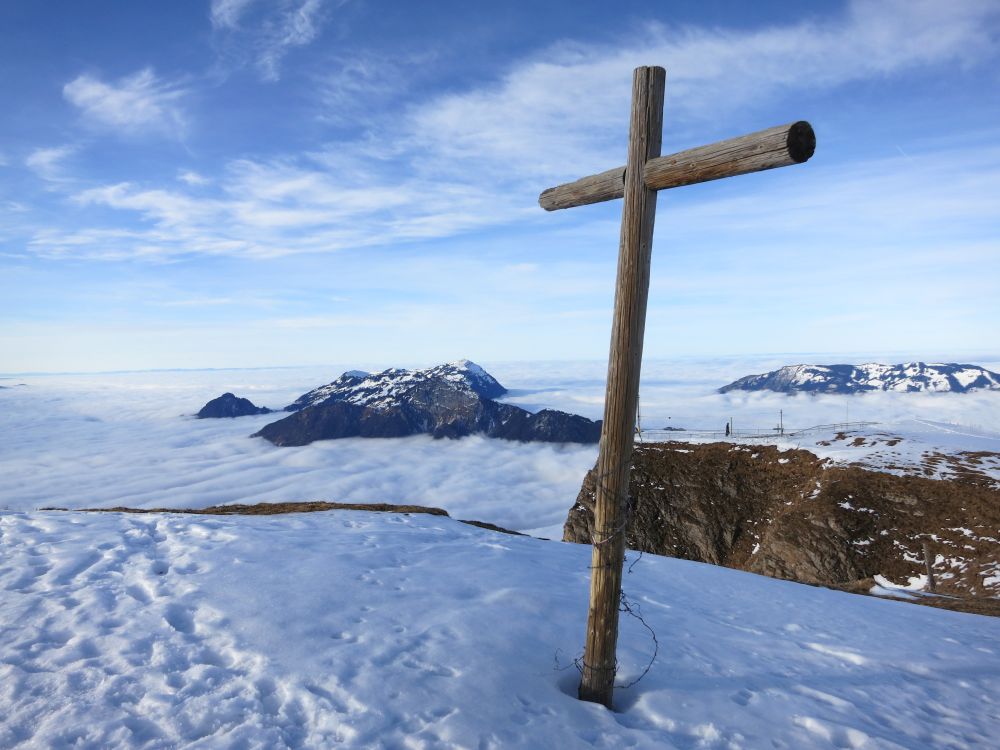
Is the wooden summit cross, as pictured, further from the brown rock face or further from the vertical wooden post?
the brown rock face

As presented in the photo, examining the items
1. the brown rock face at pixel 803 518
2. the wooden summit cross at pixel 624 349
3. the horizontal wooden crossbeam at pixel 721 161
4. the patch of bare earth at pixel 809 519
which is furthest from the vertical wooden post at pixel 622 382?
the brown rock face at pixel 803 518

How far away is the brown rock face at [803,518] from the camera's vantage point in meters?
27.5

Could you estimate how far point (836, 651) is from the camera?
912 cm

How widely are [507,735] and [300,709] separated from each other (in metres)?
2.15

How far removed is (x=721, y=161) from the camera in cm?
537

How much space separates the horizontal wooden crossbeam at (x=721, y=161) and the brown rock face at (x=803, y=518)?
17.7m

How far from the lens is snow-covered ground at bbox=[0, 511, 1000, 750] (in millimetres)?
5438

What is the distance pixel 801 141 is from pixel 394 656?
721 centimetres

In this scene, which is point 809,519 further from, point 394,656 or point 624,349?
point 394,656

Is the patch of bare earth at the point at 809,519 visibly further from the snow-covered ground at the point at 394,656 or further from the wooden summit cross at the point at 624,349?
the wooden summit cross at the point at 624,349

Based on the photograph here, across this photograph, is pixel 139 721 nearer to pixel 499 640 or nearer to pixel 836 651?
pixel 499 640

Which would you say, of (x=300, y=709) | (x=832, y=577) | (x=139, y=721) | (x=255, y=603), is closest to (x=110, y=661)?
(x=139, y=721)

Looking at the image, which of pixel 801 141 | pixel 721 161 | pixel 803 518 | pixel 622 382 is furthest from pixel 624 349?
pixel 803 518

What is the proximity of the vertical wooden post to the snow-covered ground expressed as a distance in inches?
29.9
